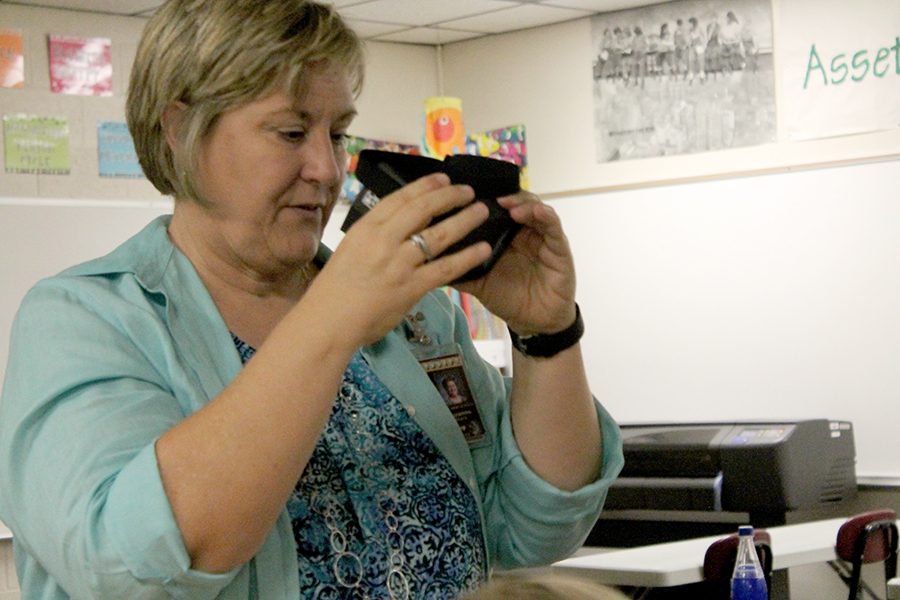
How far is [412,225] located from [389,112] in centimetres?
432

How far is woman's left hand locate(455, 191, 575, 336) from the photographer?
1452 mm

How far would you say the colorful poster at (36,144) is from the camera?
174 inches

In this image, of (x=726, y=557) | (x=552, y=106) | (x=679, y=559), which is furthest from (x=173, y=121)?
(x=552, y=106)

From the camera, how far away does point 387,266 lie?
1.15 meters

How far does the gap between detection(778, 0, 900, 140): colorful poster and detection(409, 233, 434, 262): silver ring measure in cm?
367

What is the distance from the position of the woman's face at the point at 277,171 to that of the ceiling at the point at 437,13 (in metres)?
3.31

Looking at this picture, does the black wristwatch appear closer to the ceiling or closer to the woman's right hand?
the woman's right hand

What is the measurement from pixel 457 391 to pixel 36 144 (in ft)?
10.9

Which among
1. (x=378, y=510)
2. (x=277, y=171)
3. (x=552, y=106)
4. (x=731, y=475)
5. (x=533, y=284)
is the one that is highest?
(x=552, y=106)

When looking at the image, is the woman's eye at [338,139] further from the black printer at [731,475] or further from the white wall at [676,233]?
the white wall at [676,233]

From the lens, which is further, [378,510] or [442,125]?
[442,125]

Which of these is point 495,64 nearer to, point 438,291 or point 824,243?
point 824,243

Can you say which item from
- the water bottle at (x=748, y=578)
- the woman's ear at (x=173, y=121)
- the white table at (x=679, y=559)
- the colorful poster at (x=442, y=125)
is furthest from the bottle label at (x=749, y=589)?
the colorful poster at (x=442, y=125)

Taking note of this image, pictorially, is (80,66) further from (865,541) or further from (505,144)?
(865,541)
